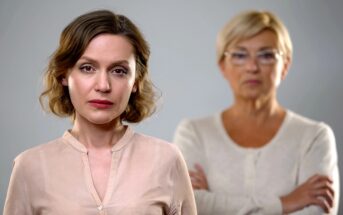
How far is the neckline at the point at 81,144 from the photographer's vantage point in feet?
6.13

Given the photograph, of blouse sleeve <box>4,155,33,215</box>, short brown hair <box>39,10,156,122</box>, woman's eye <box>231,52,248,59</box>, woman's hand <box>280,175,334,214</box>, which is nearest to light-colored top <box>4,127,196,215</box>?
blouse sleeve <box>4,155,33,215</box>

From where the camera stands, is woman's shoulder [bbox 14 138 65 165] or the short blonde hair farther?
the short blonde hair

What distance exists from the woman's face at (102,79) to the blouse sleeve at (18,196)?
239 millimetres

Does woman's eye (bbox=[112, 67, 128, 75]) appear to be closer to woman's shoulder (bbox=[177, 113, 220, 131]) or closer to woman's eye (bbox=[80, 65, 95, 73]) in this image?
woman's eye (bbox=[80, 65, 95, 73])

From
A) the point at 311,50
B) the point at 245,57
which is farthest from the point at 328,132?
the point at 311,50

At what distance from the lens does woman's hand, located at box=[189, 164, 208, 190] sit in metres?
2.81

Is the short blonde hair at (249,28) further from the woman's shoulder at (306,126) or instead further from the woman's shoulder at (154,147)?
the woman's shoulder at (154,147)

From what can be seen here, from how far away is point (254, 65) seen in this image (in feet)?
9.69

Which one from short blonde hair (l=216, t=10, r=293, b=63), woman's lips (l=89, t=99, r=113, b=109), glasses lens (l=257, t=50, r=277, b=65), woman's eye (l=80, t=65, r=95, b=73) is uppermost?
short blonde hair (l=216, t=10, r=293, b=63)

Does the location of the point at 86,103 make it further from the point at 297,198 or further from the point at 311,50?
the point at 311,50

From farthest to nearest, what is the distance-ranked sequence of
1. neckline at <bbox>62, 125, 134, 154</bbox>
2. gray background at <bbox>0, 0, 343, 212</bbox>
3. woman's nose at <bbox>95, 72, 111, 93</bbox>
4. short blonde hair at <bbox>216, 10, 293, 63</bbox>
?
gray background at <bbox>0, 0, 343, 212</bbox> → short blonde hair at <bbox>216, 10, 293, 63</bbox> → neckline at <bbox>62, 125, 134, 154</bbox> → woman's nose at <bbox>95, 72, 111, 93</bbox>

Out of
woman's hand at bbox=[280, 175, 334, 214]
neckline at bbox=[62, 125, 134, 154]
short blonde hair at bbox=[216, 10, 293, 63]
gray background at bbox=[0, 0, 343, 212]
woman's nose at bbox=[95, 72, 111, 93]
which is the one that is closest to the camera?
woman's nose at bbox=[95, 72, 111, 93]

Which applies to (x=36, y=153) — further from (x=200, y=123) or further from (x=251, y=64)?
(x=251, y=64)

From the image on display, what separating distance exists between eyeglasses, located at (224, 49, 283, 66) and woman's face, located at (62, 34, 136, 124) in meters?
1.18
